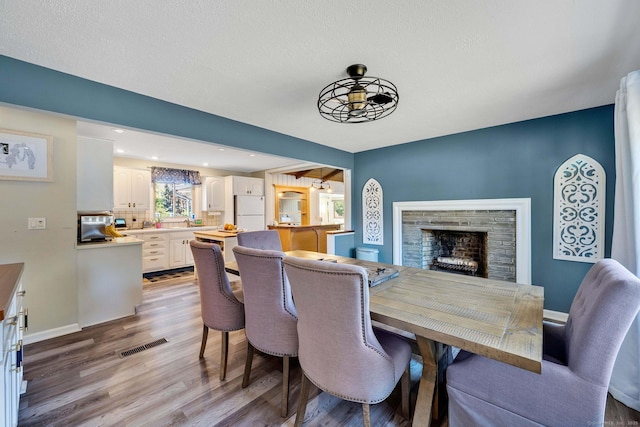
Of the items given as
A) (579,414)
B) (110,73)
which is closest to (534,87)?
(579,414)

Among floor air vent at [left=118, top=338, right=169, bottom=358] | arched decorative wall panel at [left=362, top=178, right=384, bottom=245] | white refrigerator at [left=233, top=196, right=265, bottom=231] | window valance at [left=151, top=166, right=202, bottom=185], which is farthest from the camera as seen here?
white refrigerator at [left=233, top=196, right=265, bottom=231]

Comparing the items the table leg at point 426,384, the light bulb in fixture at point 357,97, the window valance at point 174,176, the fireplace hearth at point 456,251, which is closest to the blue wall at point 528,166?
the fireplace hearth at point 456,251

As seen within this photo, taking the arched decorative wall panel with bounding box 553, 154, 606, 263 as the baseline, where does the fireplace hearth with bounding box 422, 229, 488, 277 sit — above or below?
below

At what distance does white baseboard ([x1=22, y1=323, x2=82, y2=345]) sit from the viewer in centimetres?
249

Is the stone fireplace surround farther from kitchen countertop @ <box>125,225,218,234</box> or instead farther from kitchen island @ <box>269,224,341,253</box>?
kitchen countertop @ <box>125,225,218,234</box>

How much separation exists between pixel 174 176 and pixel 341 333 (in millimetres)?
5634

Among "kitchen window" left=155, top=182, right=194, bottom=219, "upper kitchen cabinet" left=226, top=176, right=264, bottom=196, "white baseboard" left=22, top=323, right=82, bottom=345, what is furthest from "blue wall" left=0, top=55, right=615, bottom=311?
"kitchen window" left=155, top=182, right=194, bottom=219

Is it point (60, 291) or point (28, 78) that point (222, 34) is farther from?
point (60, 291)

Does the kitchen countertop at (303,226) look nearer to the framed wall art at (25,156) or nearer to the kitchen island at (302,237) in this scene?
the kitchen island at (302,237)

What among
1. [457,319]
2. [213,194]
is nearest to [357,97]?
[457,319]

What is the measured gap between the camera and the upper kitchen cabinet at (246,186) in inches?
244

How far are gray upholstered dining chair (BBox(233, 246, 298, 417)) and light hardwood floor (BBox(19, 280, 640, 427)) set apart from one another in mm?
290

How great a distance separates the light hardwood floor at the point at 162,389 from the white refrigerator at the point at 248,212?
3741 mm

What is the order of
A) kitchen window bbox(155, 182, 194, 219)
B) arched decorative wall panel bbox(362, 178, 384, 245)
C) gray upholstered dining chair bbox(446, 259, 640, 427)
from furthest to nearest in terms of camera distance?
kitchen window bbox(155, 182, 194, 219)
arched decorative wall panel bbox(362, 178, 384, 245)
gray upholstered dining chair bbox(446, 259, 640, 427)
